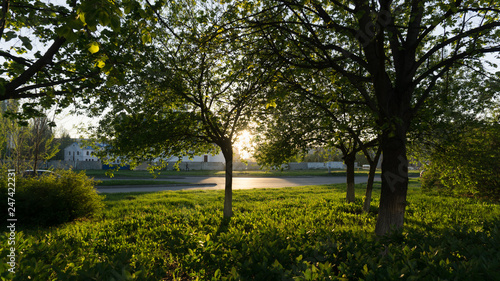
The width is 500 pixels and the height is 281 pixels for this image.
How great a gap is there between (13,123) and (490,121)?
16.4 meters

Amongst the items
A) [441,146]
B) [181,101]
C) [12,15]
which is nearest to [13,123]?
[12,15]

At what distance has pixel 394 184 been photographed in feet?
16.3

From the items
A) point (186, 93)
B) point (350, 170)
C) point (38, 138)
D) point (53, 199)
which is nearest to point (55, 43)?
point (186, 93)

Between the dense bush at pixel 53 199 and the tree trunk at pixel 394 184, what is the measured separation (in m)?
8.29

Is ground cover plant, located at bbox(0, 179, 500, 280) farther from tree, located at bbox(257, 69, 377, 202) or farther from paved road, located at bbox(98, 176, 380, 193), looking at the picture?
paved road, located at bbox(98, 176, 380, 193)

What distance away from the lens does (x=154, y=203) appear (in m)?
11.3

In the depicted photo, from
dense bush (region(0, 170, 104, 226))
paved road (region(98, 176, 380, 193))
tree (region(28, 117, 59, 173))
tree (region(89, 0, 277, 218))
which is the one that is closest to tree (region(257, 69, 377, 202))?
tree (region(89, 0, 277, 218))

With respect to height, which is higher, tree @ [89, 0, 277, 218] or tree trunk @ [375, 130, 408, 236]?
tree @ [89, 0, 277, 218]

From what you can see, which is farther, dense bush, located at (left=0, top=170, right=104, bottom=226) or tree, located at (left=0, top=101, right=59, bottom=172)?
tree, located at (left=0, top=101, right=59, bottom=172)

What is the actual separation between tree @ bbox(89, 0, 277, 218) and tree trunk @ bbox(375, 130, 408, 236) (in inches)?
118

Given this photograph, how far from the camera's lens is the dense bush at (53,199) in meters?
7.34

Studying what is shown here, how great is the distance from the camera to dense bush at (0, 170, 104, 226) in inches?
289

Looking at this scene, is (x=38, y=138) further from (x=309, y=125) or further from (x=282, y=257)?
(x=282, y=257)

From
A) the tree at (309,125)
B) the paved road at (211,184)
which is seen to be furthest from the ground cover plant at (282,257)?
the paved road at (211,184)
